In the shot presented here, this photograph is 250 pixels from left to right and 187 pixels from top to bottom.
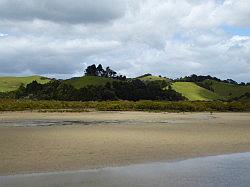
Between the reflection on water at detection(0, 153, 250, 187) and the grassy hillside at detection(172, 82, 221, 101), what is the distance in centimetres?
12041

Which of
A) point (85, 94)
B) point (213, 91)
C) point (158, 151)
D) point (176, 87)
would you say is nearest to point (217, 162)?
point (158, 151)

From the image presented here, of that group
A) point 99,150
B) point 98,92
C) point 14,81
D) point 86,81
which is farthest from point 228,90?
point 99,150

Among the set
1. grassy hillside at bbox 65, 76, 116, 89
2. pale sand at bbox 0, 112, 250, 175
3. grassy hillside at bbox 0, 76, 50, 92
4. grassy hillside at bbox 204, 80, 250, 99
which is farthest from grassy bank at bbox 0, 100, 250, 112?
grassy hillside at bbox 0, 76, 50, 92

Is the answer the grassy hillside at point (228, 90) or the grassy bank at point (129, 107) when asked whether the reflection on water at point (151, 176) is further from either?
the grassy hillside at point (228, 90)

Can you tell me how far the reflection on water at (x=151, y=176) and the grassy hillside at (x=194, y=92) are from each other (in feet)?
395

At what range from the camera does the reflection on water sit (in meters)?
12.8

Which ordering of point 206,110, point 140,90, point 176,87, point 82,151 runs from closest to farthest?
1. point 82,151
2. point 206,110
3. point 140,90
4. point 176,87

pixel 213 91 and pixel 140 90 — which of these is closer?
pixel 140 90

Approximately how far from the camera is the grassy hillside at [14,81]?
142 metres

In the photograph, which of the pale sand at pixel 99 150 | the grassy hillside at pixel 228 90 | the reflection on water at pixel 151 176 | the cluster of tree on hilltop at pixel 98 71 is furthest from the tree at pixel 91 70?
the reflection on water at pixel 151 176

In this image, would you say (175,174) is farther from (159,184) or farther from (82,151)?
(82,151)

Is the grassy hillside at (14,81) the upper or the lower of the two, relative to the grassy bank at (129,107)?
upper

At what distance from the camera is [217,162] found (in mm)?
17594

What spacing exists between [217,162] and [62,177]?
6948 millimetres
